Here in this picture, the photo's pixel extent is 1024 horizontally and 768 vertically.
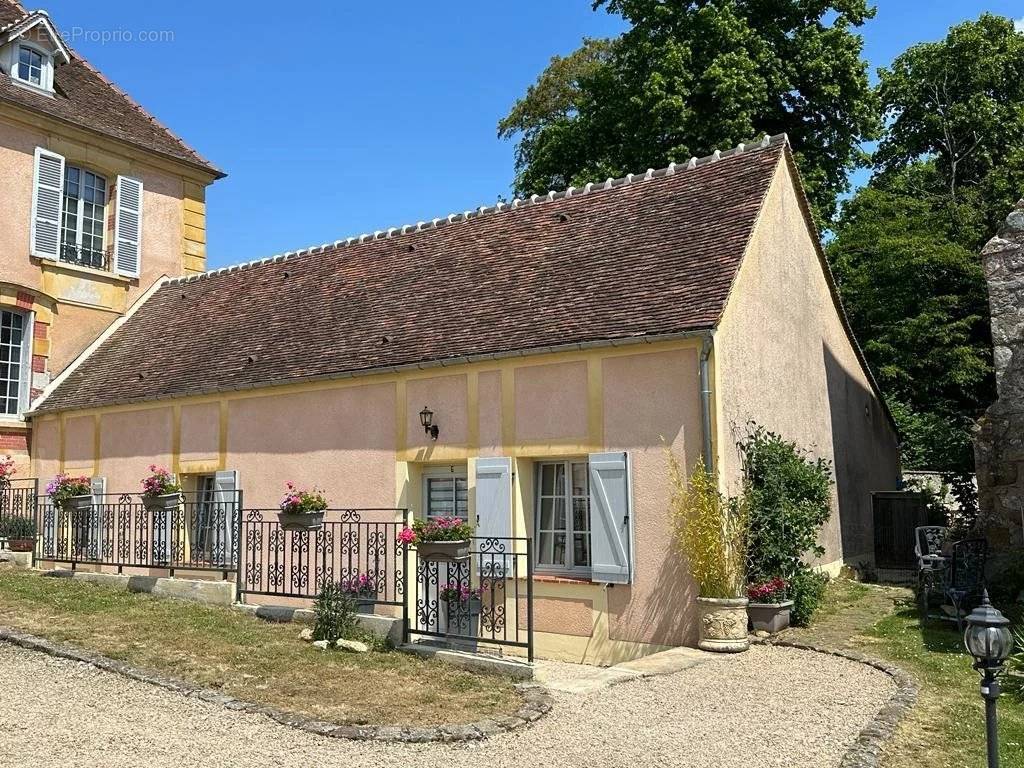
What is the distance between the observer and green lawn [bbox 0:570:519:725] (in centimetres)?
630

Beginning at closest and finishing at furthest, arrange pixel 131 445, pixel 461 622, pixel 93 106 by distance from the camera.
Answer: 1. pixel 461 622
2. pixel 131 445
3. pixel 93 106

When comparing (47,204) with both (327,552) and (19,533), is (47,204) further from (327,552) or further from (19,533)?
(327,552)

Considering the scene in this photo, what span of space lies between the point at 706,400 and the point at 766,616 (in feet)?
7.38

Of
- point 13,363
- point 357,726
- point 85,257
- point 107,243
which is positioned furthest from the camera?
point 107,243

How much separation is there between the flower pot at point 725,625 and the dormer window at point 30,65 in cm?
1566

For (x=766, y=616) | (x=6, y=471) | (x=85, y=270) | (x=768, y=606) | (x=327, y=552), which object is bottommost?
(x=766, y=616)

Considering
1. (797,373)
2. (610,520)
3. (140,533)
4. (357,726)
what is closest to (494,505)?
(610,520)

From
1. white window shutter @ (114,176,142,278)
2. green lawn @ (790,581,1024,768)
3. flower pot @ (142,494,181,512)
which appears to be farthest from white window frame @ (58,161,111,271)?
green lawn @ (790,581,1024,768)

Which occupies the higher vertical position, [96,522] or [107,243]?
[107,243]

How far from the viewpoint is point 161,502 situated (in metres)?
11.6

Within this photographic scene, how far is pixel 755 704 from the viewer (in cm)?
636

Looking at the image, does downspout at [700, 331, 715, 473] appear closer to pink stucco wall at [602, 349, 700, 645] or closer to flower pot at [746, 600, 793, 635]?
pink stucco wall at [602, 349, 700, 645]

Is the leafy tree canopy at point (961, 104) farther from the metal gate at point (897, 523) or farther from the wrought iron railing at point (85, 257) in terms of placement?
the wrought iron railing at point (85, 257)

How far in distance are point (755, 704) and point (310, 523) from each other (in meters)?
5.57
